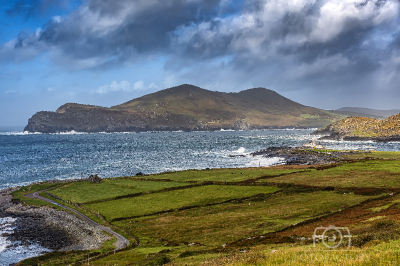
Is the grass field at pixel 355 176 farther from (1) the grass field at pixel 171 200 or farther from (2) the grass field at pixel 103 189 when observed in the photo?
(2) the grass field at pixel 103 189

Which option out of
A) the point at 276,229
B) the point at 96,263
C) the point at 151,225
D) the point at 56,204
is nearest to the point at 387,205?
the point at 276,229

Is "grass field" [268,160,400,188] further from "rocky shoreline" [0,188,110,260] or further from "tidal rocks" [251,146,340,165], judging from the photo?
"rocky shoreline" [0,188,110,260]

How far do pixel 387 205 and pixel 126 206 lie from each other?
4205 centimetres

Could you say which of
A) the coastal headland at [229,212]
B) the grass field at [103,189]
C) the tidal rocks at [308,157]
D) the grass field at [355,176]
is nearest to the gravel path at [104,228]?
the coastal headland at [229,212]

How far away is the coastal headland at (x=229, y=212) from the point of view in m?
28.2

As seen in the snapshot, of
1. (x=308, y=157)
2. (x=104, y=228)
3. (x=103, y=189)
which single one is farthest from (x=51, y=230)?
(x=308, y=157)

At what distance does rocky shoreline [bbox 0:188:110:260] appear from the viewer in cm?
4072

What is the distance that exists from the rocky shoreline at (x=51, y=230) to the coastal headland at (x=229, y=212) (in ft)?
2.18

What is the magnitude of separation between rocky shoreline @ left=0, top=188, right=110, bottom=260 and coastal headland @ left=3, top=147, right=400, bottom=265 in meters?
0.66

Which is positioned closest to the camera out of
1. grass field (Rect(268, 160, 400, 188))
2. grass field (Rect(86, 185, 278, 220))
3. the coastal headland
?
the coastal headland

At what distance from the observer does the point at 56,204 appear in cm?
6028

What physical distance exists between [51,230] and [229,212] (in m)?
27.7

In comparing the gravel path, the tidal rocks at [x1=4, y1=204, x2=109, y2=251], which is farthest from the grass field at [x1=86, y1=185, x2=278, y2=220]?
the tidal rocks at [x1=4, y1=204, x2=109, y2=251]

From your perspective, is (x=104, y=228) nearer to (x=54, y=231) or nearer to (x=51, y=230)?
(x=54, y=231)
